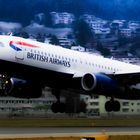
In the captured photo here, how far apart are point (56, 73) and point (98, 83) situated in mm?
3634

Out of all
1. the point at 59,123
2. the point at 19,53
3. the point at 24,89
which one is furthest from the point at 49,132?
the point at 59,123

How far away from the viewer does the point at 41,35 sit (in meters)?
190

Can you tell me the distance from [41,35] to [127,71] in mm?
140851

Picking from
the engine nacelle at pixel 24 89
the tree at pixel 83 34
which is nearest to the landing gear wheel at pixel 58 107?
the engine nacelle at pixel 24 89

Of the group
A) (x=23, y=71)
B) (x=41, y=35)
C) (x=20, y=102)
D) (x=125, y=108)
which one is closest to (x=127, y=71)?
(x=23, y=71)

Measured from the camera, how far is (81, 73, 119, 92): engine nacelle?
45.2 meters

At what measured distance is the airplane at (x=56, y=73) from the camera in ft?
145

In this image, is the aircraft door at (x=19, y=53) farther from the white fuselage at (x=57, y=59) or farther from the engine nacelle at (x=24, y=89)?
the engine nacelle at (x=24, y=89)

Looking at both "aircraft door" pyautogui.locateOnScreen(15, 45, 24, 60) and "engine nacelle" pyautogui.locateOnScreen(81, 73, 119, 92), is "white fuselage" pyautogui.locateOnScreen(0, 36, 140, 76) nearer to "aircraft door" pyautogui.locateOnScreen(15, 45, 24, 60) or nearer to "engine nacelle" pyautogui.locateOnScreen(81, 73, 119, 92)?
"aircraft door" pyautogui.locateOnScreen(15, 45, 24, 60)

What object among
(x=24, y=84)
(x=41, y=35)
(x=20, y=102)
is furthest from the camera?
(x=41, y=35)

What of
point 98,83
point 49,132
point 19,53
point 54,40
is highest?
point 54,40

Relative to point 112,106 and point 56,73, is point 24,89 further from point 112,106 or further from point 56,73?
point 112,106

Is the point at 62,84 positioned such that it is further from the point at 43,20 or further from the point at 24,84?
the point at 43,20

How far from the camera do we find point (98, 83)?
1775 inches
